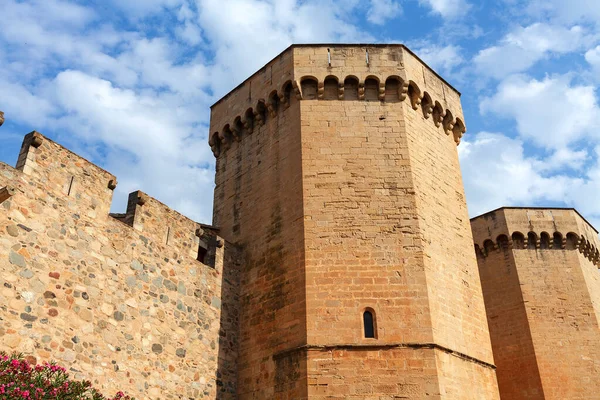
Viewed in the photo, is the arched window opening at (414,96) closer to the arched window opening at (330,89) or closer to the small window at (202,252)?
the arched window opening at (330,89)

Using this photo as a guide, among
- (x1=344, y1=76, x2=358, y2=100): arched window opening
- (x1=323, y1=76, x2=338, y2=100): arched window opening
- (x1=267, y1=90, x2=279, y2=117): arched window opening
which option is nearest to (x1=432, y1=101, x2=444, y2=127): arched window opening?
(x1=344, y1=76, x2=358, y2=100): arched window opening

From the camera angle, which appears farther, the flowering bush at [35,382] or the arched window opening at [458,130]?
the arched window opening at [458,130]

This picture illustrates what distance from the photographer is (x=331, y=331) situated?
345 inches

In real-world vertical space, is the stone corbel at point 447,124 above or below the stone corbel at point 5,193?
above

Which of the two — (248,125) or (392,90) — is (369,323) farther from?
(248,125)

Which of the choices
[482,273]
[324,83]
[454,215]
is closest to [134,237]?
[324,83]

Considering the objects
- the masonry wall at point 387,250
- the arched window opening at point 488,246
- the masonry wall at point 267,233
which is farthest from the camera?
the arched window opening at point 488,246

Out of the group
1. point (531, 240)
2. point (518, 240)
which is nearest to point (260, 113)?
point (518, 240)

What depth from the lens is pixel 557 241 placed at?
16.7 meters

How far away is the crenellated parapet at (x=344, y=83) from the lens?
11.0 metres

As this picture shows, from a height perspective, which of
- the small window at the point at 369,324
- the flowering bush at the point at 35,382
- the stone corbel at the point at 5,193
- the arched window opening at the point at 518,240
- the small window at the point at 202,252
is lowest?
the flowering bush at the point at 35,382

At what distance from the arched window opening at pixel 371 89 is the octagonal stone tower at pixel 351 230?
0.13 feet

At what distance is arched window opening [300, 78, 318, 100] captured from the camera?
36.1 ft

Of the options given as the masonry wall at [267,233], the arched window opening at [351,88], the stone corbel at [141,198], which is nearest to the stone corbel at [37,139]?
the stone corbel at [141,198]
